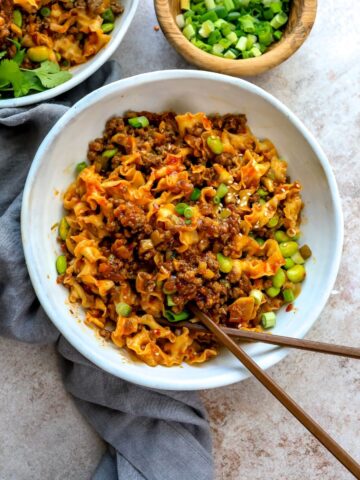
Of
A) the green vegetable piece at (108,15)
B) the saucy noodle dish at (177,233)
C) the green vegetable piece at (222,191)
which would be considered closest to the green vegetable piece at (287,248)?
the saucy noodle dish at (177,233)

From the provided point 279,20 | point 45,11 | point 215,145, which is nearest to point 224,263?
point 215,145

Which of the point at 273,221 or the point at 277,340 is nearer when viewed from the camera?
the point at 277,340

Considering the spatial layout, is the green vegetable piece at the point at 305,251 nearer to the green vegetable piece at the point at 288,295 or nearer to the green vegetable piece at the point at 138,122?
the green vegetable piece at the point at 288,295

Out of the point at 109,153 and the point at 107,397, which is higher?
the point at 109,153

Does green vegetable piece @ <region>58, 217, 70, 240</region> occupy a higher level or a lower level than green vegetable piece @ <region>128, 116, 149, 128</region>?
lower

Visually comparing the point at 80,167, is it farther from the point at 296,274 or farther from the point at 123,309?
the point at 296,274

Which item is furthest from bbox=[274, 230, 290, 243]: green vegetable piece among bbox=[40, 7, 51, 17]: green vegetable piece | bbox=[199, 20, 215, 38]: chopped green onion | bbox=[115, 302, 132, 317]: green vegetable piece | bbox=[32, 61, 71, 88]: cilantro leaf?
bbox=[40, 7, 51, 17]: green vegetable piece

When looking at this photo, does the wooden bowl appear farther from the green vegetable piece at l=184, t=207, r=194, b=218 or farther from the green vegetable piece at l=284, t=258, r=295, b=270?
the green vegetable piece at l=284, t=258, r=295, b=270

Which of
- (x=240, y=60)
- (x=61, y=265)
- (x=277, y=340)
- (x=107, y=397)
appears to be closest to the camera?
(x=277, y=340)
